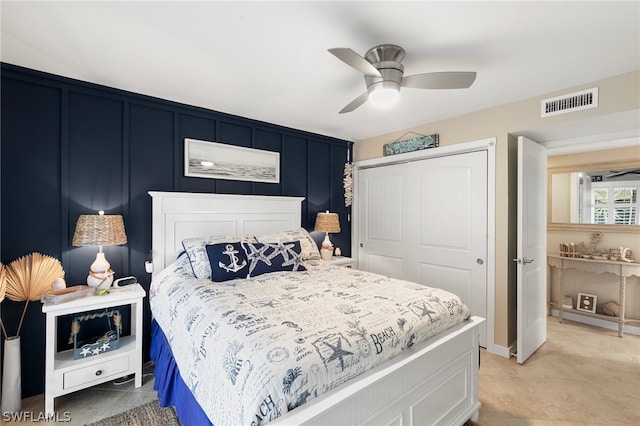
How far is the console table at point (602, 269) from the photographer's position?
3.22m

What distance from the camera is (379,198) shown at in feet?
12.8

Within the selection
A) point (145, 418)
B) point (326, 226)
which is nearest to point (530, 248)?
point (326, 226)

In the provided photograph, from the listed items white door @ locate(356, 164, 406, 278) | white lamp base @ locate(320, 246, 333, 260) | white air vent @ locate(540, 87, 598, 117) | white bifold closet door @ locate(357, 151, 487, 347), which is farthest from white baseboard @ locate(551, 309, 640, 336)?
white lamp base @ locate(320, 246, 333, 260)

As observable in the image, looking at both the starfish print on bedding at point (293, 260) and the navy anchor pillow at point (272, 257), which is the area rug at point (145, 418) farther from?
the starfish print on bedding at point (293, 260)

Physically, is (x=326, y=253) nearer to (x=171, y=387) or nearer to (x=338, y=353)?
(x=171, y=387)

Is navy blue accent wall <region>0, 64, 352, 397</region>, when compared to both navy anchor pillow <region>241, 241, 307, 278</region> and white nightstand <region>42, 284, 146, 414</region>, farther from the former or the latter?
navy anchor pillow <region>241, 241, 307, 278</region>

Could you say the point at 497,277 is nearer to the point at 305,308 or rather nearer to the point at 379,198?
the point at 379,198

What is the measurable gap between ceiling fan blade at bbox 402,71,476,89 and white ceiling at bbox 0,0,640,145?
20 centimetres

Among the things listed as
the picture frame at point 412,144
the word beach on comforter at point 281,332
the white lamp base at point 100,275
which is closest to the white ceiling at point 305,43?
the picture frame at point 412,144

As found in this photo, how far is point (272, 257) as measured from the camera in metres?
2.57

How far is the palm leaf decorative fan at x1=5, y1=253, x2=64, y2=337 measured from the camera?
1.88 metres

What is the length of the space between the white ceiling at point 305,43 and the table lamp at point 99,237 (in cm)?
112

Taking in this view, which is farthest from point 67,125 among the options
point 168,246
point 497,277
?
point 497,277

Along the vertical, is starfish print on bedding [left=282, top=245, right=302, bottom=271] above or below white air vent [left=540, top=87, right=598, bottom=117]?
below
